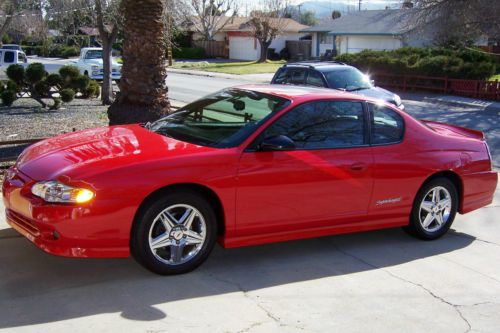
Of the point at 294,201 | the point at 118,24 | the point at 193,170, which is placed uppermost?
the point at 118,24

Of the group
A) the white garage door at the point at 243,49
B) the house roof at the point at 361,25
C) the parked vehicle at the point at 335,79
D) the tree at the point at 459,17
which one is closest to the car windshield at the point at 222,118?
the parked vehicle at the point at 335,79

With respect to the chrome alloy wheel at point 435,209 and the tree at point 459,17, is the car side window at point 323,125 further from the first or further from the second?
the tree at point 459,17

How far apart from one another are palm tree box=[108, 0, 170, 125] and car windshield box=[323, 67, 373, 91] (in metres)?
5.58

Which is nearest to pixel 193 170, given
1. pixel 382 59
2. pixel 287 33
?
pixel 382 59

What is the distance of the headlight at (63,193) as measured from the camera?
4.48 metres

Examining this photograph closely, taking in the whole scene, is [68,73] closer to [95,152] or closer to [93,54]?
[93,54]

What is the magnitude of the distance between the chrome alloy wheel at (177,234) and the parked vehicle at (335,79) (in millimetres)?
9481

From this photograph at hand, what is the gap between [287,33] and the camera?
61781 millimetres

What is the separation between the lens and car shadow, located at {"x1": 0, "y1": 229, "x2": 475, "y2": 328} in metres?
4.27

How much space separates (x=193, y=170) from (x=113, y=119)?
5099 mm

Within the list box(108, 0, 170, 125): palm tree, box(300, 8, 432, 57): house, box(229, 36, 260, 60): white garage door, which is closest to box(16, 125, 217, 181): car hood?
box(108, 0, 170, 125): palm tree

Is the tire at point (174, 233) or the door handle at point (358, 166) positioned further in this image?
the door handle at point (358, 166)

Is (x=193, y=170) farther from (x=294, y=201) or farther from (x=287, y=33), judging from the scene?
(x=287, y=33)

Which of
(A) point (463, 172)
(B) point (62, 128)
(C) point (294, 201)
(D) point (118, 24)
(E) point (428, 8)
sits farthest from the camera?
(E) point (428, 8)
